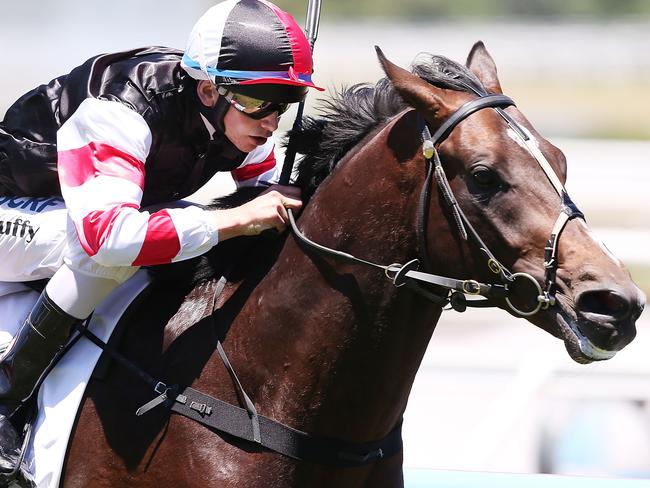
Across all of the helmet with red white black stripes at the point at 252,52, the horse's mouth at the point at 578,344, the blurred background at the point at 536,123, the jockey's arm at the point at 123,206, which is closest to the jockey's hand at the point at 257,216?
the jockey's arm at the point at 123,206

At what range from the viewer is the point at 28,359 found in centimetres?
282

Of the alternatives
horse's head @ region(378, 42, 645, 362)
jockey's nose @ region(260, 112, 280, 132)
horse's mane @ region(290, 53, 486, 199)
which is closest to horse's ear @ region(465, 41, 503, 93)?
horse's mane @ region(290, 53, 486, 199)

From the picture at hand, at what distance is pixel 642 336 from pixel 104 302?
5069 millimetres

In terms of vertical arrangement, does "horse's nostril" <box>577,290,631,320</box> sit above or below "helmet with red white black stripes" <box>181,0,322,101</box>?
below

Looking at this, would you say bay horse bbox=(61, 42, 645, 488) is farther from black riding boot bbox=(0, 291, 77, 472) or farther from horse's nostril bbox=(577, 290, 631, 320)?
black riding boot bbox=(0, 291, 77, 472)

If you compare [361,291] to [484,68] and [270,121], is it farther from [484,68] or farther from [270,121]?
[484,68]

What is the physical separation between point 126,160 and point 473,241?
2.92ft

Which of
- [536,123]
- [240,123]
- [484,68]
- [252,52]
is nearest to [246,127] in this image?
[240,123]

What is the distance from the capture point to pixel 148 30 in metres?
8.44

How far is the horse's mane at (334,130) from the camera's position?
2.71 meters

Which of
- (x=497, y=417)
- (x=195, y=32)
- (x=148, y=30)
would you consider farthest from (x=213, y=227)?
(x=148, y=30)

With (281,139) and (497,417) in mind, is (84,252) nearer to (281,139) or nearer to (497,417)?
(281,139)

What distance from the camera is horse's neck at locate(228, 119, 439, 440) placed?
2.62 meters

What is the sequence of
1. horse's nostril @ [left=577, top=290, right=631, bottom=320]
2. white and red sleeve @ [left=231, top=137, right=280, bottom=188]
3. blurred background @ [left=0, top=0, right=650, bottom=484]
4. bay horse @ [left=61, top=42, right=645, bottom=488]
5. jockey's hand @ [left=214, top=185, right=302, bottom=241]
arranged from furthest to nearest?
blurred background @ [left=0, top=0, right=650, bottom=484] → white and red sleeve @ [left=231, top=137, right=280, bottom=188] → jockey's hand @ [left=214, top=185, right=302, bottom=241] → bay horse @ [left=61, top=42, right=645, bottom=488] → horse's nostril @ [left=577, top=290, right=631, bottom=320]
